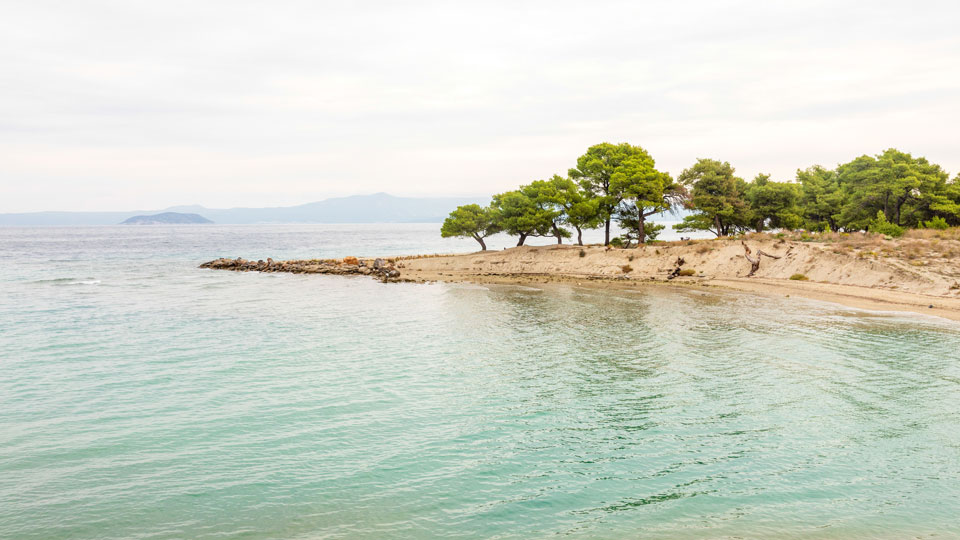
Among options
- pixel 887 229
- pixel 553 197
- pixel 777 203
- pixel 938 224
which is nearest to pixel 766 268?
pixel 887 229

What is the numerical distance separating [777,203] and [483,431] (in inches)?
2933

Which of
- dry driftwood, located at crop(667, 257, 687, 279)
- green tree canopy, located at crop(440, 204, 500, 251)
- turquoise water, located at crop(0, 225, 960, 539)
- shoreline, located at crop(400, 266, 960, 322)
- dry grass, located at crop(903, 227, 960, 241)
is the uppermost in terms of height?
green tree canopy, located at crop(440, 204, 500, 251)

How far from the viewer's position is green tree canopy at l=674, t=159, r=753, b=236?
76.9 m

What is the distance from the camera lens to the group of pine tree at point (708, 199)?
235 feet

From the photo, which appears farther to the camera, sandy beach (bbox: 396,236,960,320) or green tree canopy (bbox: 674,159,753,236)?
green tree canopy (bbox: 674,159,753,236)

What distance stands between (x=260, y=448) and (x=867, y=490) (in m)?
15.3

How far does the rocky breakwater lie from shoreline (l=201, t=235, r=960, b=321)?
0.50 ft

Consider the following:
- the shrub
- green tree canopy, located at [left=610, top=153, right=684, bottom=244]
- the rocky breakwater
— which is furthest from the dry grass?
the rocky breakwater

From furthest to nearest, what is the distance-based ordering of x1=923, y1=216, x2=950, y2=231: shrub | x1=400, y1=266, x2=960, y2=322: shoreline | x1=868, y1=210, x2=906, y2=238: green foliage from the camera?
1. x1=923, y1=216, x2=950, y2=231: shrub
2. x1=868, y1=210, x2=906, y2=238: green foliage
3. x1=400, y1=266, x2=960, y2=322: shoreline

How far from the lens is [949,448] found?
49.5ft

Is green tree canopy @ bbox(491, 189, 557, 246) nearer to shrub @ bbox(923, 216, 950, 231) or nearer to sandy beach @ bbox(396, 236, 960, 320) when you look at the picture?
sandy beach @ bbox(396, 236, 960, 320)

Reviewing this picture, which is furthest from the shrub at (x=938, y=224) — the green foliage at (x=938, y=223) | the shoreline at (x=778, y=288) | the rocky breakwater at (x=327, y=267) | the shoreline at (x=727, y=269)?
the rocky breakwater at (x=327, y=267)

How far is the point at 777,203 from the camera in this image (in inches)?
3054

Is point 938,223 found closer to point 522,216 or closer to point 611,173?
point 611,173
